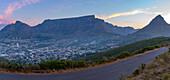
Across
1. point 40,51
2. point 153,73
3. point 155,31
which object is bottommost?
point 153,73

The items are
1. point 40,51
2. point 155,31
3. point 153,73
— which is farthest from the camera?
point 155,31

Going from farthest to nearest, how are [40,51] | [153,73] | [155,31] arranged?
[155,31]
[40,51]
[153,73]

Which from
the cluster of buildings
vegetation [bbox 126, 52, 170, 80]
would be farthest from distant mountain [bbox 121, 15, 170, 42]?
vegetation [bbox 126, 52, 170, 80]

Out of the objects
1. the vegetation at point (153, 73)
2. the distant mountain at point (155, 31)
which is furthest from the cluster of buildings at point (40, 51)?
the vegetation at point (153, 73)

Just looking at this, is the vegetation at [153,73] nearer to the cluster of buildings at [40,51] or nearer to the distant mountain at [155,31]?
the cluster of buildings at [40,51]

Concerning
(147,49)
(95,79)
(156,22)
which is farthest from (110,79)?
(156,22)

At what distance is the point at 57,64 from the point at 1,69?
573cm

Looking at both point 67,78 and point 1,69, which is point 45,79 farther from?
point 1,69

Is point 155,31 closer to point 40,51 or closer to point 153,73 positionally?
point 40,51

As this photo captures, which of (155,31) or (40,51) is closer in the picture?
(40,51)

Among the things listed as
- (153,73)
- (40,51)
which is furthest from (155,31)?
(153,73)

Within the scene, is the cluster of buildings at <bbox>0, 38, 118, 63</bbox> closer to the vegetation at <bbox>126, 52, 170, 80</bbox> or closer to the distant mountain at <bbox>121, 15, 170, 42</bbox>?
the distant mountain at <bbox>121, 15, 170, 42</bbox>

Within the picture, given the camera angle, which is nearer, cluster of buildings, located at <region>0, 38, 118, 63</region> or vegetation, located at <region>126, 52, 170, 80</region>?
vegetation, located at <region>126, 52, 170, 80</region>

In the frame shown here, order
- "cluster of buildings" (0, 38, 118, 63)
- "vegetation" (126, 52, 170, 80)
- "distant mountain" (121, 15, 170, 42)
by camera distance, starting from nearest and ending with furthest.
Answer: "vegetation" (126, 52, 170, 80) < "cluster of buildings" (0, 38, 118, 63) < "distant mountain" (121, 15, 170, 42)
